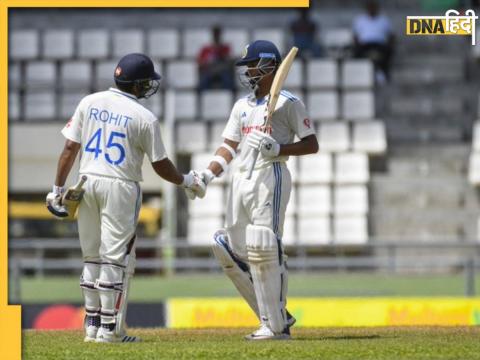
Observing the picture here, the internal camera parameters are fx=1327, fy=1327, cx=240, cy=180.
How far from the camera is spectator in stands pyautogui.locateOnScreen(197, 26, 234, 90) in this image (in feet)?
65.8

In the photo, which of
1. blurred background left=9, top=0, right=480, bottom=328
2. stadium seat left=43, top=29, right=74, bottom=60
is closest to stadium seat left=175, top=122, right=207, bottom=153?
blurred background left=9, top=0, right=480, bottom=328

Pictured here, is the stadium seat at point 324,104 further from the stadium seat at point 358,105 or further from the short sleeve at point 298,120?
the short sleeve at point 298,120

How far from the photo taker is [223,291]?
15.3 m

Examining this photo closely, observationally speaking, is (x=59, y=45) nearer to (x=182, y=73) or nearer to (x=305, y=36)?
(x=182, y=73)

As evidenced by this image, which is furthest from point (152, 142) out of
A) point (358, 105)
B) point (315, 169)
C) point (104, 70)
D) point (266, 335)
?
point (104, 70)

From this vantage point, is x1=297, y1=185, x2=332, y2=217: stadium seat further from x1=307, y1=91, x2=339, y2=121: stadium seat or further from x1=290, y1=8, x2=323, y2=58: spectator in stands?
x1=290, y1=8, x2=323, y2=58: spectator in stands

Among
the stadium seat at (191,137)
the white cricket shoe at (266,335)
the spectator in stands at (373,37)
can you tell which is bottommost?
the white cricket shoe at (266,335)

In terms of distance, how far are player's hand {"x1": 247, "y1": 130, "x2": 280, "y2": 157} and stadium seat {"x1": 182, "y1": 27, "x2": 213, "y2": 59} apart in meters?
13.2

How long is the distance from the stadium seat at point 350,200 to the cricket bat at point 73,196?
35.6ft

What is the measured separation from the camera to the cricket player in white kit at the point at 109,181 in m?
8.23

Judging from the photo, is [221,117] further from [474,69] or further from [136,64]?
[136,64]

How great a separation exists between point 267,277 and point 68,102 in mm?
11675

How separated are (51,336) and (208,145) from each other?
1069 cm

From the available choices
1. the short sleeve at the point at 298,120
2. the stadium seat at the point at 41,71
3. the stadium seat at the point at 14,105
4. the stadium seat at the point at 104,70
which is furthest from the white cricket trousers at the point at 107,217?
the stadium seat at the point at 41,71
